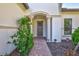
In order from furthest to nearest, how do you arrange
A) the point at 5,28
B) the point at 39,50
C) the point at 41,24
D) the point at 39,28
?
the point at 41,24 < the point at 39,28 < the point at 39,50 < the point at 5,28

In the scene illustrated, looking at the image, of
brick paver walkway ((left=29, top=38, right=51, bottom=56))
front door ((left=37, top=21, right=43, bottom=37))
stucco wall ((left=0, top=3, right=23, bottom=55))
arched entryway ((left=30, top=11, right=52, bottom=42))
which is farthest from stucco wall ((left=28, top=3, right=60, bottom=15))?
stucco wall ((left=0, top=3, right=23, bottom=55))

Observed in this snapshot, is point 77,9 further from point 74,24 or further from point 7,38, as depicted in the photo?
point 7,38

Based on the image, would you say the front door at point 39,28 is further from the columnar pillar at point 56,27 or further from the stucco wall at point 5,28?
the stucco wall at point 5,28

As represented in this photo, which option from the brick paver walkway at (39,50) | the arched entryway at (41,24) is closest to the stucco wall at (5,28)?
the brick paver walkway at (39,50)

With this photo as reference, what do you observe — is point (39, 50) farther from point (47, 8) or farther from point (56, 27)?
point (47, 8)

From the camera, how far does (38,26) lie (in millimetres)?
13492

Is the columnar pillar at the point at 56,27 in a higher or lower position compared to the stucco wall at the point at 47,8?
lower

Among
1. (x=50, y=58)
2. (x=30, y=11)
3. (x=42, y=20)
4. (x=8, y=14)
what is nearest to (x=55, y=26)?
(x=42, y=20)

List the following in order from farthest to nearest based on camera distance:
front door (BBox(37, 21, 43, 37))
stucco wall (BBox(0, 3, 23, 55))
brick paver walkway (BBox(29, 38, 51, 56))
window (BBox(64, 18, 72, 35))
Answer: front door (BBox(37, 21, 43, 37))
window (BBox(64, 18, 72, 35))
brick paver walkway (BBox(29, 38, 51, 56))
stucco wall (BBox(0, 3, 23, 55))

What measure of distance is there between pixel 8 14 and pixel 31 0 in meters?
5.59

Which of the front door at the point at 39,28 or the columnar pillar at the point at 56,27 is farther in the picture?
the columnar pillar at the point at 56,27

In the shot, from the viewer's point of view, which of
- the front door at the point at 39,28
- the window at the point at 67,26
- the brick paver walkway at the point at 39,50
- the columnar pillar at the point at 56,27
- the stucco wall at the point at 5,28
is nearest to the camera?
the stucco wall at the point at 5,28

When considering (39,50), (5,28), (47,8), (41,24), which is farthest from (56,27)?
(5,28)

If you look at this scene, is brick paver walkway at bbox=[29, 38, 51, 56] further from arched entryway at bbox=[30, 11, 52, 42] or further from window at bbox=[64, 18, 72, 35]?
window at bbox=[64, 18, 72, 35]
